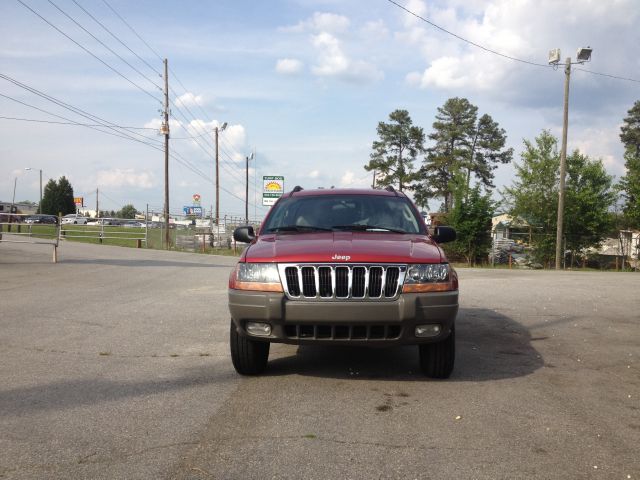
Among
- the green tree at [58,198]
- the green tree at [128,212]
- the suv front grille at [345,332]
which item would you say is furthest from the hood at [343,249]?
the green tree at [128,212]

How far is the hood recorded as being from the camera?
189 inches

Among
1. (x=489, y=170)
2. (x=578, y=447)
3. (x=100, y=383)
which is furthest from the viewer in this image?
(x=489, y=170)

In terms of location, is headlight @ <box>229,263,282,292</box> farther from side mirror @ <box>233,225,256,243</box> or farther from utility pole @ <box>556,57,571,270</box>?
utility pole @ <box>556,57,571,270</box>

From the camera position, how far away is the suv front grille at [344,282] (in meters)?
4.73

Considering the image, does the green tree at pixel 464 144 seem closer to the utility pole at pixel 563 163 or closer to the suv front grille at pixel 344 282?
the utility pole at pixel 563 163

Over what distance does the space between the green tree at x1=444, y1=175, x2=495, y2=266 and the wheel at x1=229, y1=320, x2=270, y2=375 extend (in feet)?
91.7

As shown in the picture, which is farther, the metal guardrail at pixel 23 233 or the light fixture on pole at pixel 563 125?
the light fixture on pole at pixel 563 125

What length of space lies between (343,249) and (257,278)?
74 centimetres

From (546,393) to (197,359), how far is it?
3284 mm

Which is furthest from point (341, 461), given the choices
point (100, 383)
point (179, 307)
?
point (179, 307)

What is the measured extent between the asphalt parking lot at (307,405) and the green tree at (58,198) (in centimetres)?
9328

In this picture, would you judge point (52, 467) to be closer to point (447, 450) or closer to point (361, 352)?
point (447, 450)

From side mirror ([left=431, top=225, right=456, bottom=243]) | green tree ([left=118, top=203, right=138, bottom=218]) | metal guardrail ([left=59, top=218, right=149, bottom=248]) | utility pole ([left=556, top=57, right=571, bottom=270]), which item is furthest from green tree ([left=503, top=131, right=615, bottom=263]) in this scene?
green tree ([left=118, top=203, right=138, bottom=218])

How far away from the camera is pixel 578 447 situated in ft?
12.1
